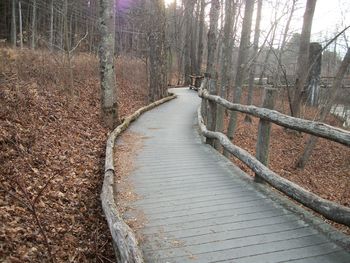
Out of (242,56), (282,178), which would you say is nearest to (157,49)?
(242,56)

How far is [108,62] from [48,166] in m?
5.06

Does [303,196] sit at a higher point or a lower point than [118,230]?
higher

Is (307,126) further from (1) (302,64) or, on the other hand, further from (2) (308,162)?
(1) (302,64)

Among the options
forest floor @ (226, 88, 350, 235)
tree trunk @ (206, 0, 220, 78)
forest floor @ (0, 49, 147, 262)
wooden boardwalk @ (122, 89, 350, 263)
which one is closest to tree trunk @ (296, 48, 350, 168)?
forest floor @ (226, 88, 350, 235)

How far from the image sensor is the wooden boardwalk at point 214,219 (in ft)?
12.8

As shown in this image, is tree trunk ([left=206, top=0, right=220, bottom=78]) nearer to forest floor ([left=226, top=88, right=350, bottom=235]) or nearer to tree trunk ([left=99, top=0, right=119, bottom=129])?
forest floor ([left=226, top=88, right=350, bottom=235])

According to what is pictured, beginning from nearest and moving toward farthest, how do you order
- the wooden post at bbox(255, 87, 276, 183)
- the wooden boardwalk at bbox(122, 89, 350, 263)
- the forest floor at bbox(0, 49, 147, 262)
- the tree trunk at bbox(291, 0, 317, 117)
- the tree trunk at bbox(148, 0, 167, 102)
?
the wooden boardwalk at bbox(122, 89, 350, 263) < the forest floor at bbox(0, 49, 147, 262) < the wooden post at bbox(255, 87, 276, 183) < the tree trunk at bbox(291, 0, 317, 117) < the tree trunk at bbox(148, 0, 167, 102)

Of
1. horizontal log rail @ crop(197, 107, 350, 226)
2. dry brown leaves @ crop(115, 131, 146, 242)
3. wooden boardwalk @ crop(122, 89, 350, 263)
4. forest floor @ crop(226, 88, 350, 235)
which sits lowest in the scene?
forest floor @ crop(226, 88, 350, 235)

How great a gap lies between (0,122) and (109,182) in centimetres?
296

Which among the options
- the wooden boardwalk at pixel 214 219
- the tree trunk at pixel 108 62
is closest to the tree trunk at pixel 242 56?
the tree trunk at pixel 108 62

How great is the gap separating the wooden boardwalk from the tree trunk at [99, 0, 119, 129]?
3.90 meters

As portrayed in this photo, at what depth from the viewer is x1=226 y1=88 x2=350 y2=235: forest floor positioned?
12328mm

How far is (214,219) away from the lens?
473cm

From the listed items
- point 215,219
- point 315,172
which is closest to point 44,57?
point 215,219
